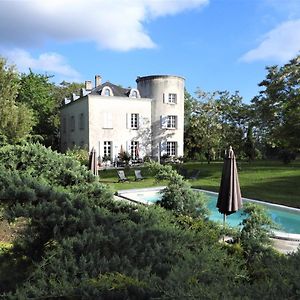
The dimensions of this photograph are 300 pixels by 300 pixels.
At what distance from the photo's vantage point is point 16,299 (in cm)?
259

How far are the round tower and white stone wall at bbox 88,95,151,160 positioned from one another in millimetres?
762

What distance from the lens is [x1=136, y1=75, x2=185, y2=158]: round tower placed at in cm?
3509

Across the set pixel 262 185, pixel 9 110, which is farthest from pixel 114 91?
pixel 262 185

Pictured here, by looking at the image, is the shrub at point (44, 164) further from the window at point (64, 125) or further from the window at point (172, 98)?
the window at point (64, 125)

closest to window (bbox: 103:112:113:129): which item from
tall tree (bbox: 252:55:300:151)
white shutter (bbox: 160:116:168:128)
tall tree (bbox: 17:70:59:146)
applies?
white shutter (bbox: 160:116:168:128)

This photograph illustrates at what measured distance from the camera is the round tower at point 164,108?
35.1 meters

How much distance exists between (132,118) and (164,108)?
3.67 m

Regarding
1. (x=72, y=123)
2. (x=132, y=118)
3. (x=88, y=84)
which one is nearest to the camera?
(x=132, y=118)

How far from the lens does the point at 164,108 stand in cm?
3531

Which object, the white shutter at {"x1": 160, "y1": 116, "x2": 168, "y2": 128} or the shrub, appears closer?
the shrub

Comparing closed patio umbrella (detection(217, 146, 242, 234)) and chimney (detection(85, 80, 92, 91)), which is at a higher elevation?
chimney (detection(85, 80, 92, 91))

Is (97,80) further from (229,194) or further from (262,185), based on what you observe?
(229,194)

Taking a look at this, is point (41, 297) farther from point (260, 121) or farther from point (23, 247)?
point (260, 121)

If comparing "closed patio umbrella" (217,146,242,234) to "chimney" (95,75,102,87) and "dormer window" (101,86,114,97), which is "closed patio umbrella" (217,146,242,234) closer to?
"dormer window" (101,86,114,97)
